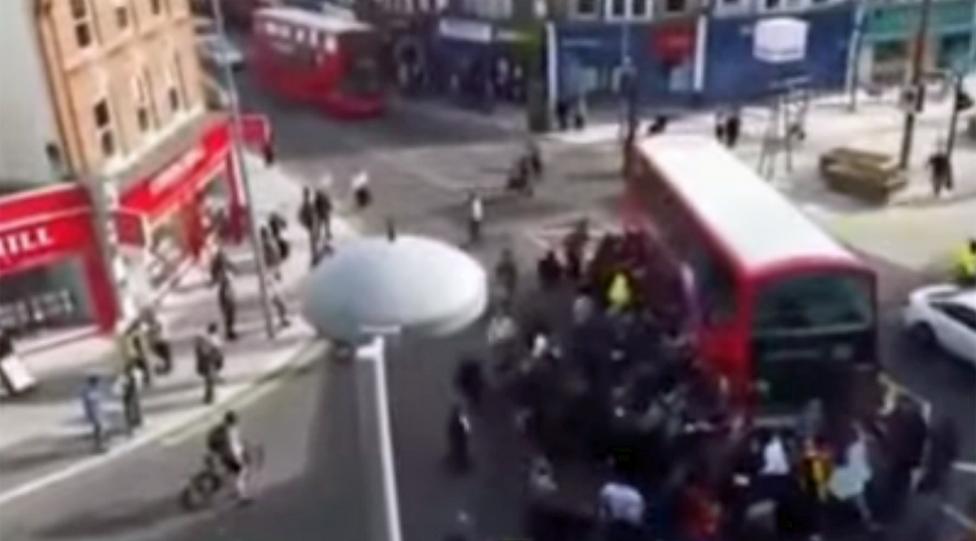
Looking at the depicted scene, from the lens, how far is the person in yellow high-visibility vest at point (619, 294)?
21.8 meters

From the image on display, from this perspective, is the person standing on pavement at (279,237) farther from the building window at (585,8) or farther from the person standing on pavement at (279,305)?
the building window at (585,8)

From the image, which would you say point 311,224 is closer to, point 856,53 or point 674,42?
point 674,42

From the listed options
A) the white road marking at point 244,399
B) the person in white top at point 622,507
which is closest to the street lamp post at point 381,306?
the person in white top at point 622,507

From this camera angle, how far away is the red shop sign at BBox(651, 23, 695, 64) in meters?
37.3

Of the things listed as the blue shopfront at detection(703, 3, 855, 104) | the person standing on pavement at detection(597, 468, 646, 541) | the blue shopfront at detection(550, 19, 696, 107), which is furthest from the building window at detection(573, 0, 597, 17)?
the person standing on pavement at detection(597, 468, 646, 541)

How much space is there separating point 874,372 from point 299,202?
16.8m

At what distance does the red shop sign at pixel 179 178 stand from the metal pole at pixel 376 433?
56.1 feet

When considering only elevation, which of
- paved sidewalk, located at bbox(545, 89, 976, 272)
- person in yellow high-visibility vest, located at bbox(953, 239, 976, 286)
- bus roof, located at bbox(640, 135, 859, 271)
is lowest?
paved sidewalk, located at bbox(545, 89, 976, 272)

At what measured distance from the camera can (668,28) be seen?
3722 centimetres

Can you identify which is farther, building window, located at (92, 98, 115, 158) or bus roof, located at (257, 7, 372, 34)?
bus roof, located at (257, 7, 372, 34)

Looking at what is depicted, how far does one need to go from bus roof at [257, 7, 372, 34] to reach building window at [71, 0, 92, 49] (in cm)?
1391

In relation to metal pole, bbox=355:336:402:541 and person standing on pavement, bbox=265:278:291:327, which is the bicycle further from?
metal pole, bbox=355:336:402:541

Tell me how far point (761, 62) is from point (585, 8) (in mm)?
5237

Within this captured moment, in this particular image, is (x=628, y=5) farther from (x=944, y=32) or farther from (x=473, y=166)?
(x=944, y=32)
